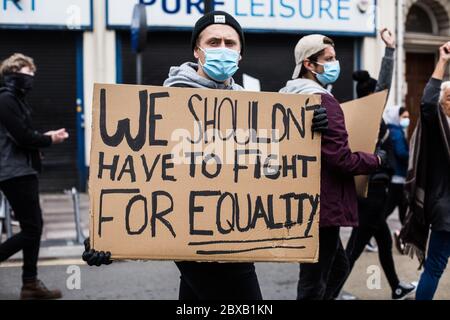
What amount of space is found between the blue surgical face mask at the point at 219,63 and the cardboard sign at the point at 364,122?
116 centimetres

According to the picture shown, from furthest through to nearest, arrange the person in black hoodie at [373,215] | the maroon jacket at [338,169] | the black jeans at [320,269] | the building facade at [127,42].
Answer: the building facade at [127,42], the person in black hoodie at [373,215], the black jeans at [320,269], the maroon jacket at [338,169]

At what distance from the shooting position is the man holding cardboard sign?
3.23m

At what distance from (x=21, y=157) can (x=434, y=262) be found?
10.2 ft

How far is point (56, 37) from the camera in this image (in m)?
11.7

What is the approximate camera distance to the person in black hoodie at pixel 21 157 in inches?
191

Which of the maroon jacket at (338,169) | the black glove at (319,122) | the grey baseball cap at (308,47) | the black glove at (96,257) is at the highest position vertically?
the grey baseball cap at (308,47)

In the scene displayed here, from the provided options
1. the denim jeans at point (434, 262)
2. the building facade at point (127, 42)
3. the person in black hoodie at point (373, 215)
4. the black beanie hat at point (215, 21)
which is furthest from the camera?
the building facade at point (127, 42)

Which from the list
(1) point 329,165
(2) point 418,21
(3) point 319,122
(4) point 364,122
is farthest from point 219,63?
(2) point 418,21

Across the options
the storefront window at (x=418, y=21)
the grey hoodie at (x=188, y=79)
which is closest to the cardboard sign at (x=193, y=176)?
the grey hoodie at (x=188, y=79)

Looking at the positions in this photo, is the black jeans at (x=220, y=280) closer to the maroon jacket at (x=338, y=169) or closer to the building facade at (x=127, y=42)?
the maroon jacket at (x=338, y=169)

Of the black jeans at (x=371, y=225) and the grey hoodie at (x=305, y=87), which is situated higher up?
the grey hoodie at (x=305, y=87)

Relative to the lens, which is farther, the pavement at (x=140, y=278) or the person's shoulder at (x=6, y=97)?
the pavement at (x=140, y=278)

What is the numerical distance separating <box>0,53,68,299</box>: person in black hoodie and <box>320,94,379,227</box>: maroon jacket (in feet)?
7.82
